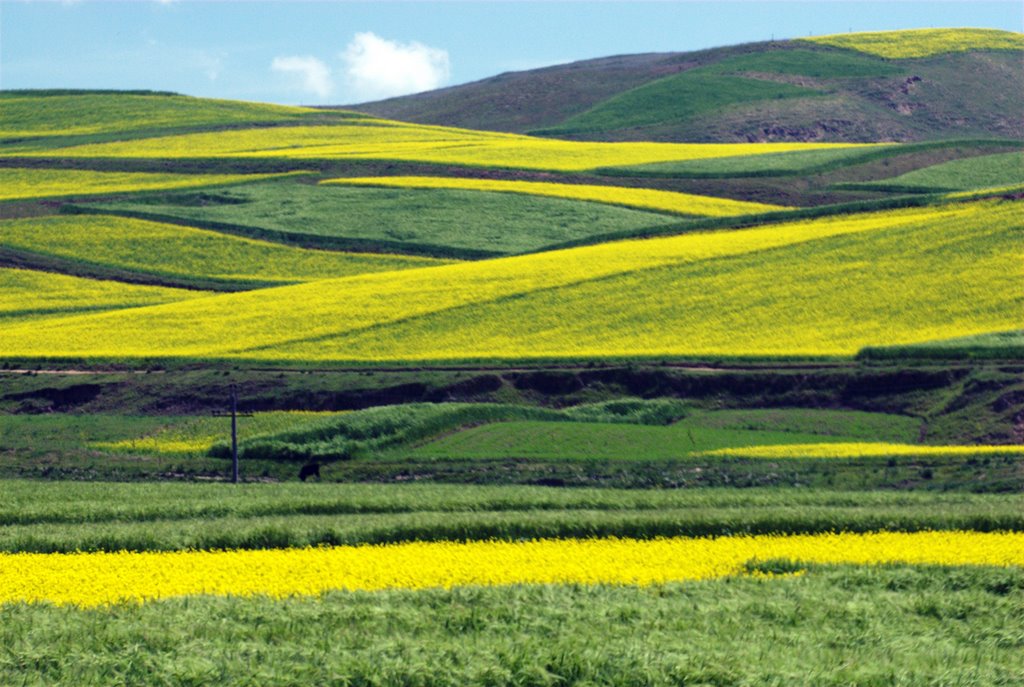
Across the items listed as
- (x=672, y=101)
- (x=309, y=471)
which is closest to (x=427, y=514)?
(x=309, y=471)

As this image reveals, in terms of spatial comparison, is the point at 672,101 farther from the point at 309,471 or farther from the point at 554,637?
the point at 554,637

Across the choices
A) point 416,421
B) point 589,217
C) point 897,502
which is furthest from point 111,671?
point 589,217

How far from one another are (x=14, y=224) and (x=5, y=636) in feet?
215

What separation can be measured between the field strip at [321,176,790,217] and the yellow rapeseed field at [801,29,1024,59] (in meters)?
73.4

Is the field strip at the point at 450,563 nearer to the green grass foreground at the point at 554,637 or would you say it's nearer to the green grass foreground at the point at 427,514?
the green grass foreground at the point at 427,514

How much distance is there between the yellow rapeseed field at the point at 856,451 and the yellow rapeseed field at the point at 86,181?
59827 mm

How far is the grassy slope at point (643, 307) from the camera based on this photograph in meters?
47.4

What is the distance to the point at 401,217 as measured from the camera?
260ft

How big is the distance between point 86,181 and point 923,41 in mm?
98757

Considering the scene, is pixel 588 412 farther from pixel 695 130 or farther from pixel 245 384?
pixel 695 130

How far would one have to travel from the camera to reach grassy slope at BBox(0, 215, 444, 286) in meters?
68.6

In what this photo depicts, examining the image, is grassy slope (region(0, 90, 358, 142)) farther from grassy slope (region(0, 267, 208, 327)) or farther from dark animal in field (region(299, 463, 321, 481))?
dark animal in field (region(299, 463, 321, 481))

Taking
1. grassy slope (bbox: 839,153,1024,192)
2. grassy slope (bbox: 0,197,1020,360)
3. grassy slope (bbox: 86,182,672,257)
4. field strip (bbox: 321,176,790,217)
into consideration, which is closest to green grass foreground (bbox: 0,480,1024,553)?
grassy slope (bbox: 0,197,1020,360)

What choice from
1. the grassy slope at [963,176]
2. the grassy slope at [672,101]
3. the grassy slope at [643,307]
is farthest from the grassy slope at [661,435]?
the grassy slope at [672,101]
